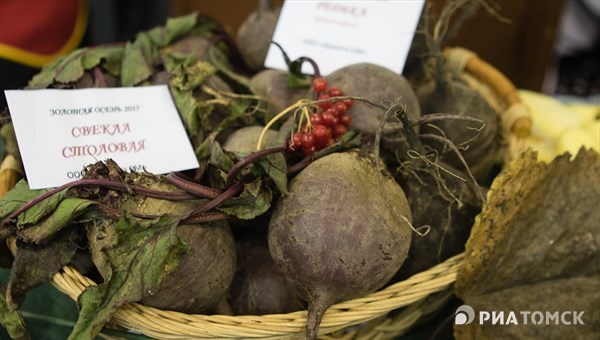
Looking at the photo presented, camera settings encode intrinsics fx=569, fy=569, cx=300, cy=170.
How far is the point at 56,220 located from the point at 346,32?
0.83 metres

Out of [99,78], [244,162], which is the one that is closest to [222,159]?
[244,162]

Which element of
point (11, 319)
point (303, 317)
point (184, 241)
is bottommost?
point (11, 319)

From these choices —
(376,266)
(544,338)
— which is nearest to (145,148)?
(376,266)

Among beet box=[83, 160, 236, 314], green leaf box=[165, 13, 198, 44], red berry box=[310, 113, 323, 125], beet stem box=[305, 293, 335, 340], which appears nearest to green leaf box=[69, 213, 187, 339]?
beet box=[83, 160, 236, 314]

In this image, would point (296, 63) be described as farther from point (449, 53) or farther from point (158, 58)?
point (449, 53)

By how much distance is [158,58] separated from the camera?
141cm

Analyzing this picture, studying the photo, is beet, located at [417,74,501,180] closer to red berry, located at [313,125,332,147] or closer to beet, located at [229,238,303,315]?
red berry, located at [313,125,332,147]

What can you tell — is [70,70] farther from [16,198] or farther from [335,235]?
[335,235]

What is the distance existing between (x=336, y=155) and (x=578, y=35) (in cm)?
244

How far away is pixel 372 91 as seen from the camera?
1.17 m

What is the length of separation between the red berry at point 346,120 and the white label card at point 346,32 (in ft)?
1.00

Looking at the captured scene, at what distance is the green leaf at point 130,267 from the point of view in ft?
2.94

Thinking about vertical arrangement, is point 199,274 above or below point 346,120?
below

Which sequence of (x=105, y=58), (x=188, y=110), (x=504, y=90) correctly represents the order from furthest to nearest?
(x=504, y=90)
(x=105, y=58)
(x=188, y=110)
